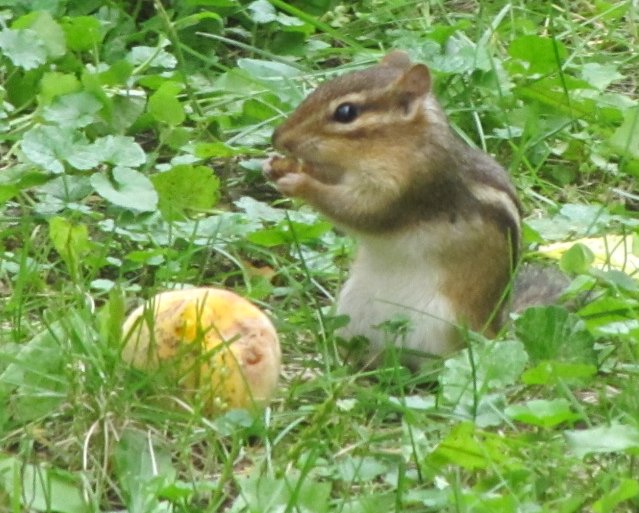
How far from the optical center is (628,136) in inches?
183

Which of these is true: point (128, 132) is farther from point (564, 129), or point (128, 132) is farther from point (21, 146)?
point (564, 129)

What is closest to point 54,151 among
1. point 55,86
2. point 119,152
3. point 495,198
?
point 119,152

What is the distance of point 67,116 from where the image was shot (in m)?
4.43

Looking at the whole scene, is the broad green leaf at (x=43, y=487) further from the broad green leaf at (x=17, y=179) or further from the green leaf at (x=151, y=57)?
the green leaf at (x=151, y=57)

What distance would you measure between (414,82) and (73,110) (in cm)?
106

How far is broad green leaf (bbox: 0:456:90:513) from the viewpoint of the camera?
2.77 m

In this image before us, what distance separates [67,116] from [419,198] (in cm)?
113

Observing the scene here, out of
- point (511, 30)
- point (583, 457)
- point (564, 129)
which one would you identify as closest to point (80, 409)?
point (583, 457)

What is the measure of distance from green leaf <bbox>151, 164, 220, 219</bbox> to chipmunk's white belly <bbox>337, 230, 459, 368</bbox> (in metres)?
0.68

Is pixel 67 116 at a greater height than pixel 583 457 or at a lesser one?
lesser

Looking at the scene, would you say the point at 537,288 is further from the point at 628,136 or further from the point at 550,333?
the point at 628,136

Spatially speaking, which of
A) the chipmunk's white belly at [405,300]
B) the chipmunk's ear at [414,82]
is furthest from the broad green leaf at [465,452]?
the chipmunk's ear at [414,82]

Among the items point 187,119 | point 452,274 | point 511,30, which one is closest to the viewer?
point 452,274

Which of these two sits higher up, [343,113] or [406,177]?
[343,113]
